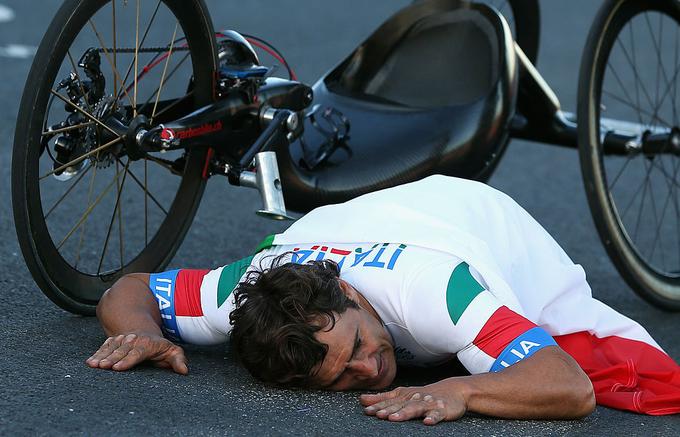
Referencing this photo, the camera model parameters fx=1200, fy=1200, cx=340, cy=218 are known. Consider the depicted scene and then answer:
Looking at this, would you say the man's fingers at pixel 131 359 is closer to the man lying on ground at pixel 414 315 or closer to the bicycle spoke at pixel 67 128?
the man lying on ground at pixel 414 315

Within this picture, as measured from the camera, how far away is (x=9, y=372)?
3.01 meters

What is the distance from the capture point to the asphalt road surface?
9.07 ft

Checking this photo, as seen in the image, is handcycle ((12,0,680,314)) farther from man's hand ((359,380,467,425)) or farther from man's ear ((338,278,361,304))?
man's hand ((359,380,467,425))

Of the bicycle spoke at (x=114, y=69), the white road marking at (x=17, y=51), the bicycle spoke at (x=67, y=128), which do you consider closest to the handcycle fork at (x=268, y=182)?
the bicycle spoke at (x=114, y=69)

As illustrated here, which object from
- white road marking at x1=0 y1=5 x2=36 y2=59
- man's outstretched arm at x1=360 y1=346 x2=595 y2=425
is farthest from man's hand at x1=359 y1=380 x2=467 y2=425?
white road marking at x1=0 y1=5 x2=36 y2=59

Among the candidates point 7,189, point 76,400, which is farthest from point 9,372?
point 7,189

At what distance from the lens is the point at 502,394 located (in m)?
2.82

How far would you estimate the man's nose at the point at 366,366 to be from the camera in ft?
9.54

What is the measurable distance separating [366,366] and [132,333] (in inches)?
24.7

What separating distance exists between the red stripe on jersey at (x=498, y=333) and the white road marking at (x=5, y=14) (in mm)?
5901

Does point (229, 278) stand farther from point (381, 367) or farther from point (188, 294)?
point (381, 367)

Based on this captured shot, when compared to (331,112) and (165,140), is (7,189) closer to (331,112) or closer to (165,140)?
(331,112)

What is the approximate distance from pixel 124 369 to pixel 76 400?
21cm

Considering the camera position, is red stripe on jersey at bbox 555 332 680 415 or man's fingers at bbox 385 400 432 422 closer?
man's fingers at bbox 385 400 432 422
